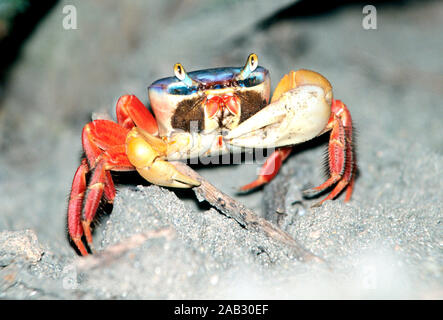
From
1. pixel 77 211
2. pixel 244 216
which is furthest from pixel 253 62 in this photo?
pixel 77 211

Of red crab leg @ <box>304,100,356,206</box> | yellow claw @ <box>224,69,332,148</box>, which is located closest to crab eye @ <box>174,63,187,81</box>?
yellow claw @ <box>224,69,332,148</box>

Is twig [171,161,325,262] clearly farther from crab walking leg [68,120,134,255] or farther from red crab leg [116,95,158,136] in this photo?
red crab leg [116,95,158,136]

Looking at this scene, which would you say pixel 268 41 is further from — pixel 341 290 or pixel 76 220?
pixel 341 290

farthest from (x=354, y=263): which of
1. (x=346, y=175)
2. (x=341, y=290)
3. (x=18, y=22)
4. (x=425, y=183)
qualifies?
(x=18, y=22)

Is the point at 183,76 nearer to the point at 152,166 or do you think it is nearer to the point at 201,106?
the point at 201,106

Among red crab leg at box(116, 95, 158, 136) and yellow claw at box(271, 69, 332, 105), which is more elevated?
yellow claw at box(271, 69, 332, 105)

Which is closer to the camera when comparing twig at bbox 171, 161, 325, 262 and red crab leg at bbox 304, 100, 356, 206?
twig at bbox 171, 161, 325, 262

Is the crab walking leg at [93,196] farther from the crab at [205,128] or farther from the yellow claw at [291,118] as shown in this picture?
the yellow claw at [291,118]

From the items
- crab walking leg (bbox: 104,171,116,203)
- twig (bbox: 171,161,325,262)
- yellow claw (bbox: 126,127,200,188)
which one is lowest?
twig (bbox: 171,161,325,262)

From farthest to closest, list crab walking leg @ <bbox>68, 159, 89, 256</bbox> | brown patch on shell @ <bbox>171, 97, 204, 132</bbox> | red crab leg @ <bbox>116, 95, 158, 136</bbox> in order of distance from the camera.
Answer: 1. red crab leg @ <bbox>116, 95, 158, 136</bbox>
2. brown patch on shell @ <bbox>171, 97, 204, 132</bbox>
3. crab walking leg @ <bbox>68, 159, 89, 256</bbox>
